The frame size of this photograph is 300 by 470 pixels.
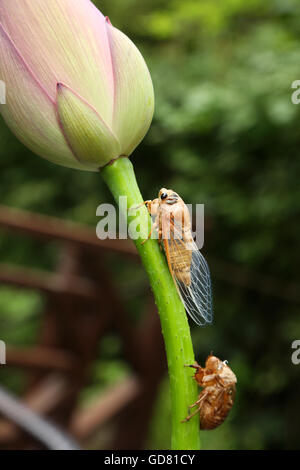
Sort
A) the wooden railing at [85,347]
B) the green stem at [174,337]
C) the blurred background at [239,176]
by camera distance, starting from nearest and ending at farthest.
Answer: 1. the green stem at [174,337]
2. the blurred background at [239,176]
3. the wooden railing at [85,347]

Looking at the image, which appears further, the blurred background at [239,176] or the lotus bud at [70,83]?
the blurred background at [239,176]

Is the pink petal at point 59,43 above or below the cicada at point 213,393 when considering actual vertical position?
above

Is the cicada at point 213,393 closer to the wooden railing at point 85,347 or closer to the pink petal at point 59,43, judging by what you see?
the pink petal at point 59,43

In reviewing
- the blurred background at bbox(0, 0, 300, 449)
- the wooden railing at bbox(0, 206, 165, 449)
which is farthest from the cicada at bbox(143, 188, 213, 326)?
the wooden railing at bbox(0, 206, 165, 449)

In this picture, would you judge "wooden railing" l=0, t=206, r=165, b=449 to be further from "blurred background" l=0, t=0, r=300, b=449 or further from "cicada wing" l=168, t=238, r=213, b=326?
"cicada wing" l=168, t=238, r=213, b=326

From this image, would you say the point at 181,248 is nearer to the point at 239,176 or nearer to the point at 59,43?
the point at 59,43

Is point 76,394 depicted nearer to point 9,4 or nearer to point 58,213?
point 58,213

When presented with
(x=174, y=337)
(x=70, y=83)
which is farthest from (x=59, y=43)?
(x=174, y=337)

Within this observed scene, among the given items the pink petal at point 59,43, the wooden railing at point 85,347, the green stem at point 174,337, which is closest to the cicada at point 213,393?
the green stem at point 174,337
